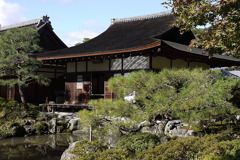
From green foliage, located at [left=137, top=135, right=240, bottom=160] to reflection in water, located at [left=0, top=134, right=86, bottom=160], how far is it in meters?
3.95

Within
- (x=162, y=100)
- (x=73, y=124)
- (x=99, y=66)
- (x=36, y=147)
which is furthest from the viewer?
(x=99, y=66)

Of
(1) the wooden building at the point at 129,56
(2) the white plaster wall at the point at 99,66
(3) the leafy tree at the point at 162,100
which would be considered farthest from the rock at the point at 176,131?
(2) the white plaster wall at the point at 99,66

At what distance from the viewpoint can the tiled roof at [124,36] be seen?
1426 centimetres

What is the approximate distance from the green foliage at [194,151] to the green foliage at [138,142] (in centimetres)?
97

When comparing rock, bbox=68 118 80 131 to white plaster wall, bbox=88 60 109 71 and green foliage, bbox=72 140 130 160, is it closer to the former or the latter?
white plaster wall, bbox=88 60 109 71

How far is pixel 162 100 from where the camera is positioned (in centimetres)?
680

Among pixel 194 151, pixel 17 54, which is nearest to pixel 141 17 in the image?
pixel 17 54

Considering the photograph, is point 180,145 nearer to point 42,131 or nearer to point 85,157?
point 85,157

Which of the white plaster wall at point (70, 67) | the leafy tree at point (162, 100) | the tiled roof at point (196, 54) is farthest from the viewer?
the white plaster wall at point (70, 67)

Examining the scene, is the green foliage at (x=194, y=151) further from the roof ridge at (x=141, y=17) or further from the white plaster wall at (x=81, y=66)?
the roof ridge at (x=141, y=17)

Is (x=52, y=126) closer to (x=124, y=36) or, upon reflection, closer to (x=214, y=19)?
(x=124, y=36)

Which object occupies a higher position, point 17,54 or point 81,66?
point 17,54

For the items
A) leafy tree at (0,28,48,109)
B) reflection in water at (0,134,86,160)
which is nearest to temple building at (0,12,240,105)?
leafy tree at (0,28,48,109)

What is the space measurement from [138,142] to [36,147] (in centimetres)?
471
